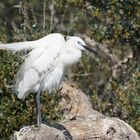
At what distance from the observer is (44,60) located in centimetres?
965

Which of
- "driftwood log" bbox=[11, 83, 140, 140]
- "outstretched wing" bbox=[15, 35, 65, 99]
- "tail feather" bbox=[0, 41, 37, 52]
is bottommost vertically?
"driftwood log" bbox=[11, 83, 140, 140]

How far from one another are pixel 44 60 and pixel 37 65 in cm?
11

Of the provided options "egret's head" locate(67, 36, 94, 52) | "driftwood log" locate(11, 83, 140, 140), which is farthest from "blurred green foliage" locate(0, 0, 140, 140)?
"egret's head" locate(67, 36, 94, 52)

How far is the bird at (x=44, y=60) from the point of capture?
9.67 meters

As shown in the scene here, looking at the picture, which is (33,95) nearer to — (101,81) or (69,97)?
(69,97)

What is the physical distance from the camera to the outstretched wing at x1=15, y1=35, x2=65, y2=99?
380 inches

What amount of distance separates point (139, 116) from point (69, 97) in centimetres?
109

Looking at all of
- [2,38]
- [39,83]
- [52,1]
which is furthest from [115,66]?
[39,83]

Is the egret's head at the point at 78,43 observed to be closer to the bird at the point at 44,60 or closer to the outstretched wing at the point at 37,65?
the bird at the point at 44,60

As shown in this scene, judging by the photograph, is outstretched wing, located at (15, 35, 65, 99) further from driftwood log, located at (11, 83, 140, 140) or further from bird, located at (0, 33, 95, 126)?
driftwood log, located at (11, 83, 140, 140)

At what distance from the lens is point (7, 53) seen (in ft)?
34.6

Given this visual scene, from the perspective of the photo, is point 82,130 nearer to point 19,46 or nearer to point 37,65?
point 37,65

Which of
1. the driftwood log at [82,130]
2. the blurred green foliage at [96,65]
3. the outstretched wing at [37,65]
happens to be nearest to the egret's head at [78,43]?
the outstretched wing at [37,65]

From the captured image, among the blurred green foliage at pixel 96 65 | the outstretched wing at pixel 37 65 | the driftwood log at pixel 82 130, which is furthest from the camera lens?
the blurred green foliage at pixel 96 65
